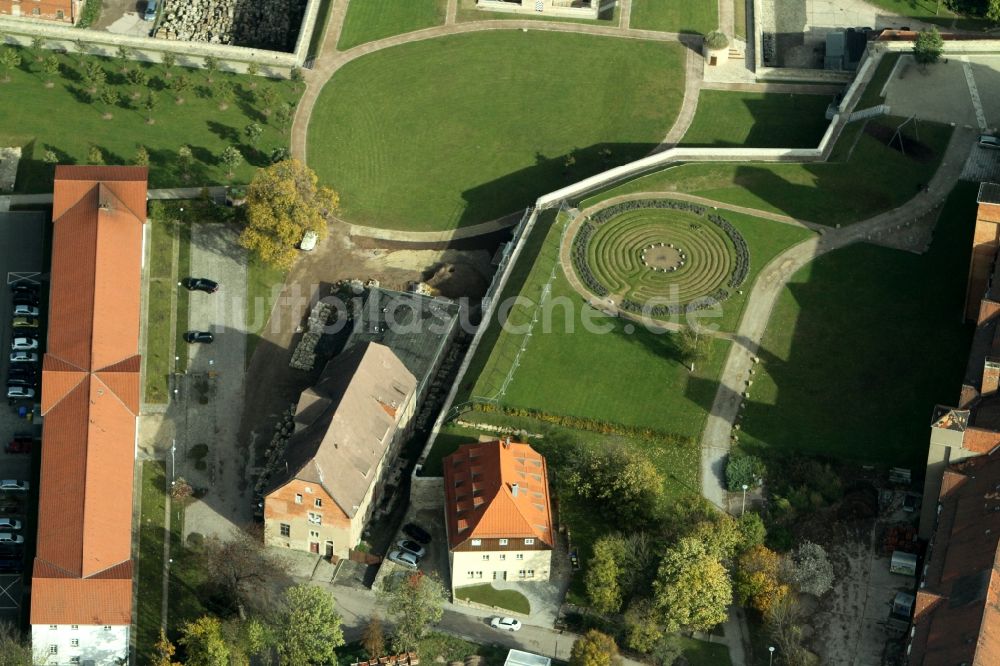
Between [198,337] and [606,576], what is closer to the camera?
[606,576]

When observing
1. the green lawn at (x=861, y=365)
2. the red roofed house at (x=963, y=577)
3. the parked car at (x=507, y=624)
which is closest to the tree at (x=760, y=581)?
the red roofed house at (x=963, y=577)

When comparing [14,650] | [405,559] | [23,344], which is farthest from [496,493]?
[23,344]

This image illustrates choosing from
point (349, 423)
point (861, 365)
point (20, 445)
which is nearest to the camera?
point (349, 423)

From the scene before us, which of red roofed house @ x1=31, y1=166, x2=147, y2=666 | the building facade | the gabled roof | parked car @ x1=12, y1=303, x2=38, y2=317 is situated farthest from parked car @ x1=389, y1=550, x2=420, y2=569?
parked car @ x1=12, y1=303, x2=38, y2=317

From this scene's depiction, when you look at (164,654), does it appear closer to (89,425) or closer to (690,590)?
(89,425)

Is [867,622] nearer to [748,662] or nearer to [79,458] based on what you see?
[748,662]

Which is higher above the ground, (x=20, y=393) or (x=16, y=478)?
(x=20, y=393)

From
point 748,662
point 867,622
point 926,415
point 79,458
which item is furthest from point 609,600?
point 79,458

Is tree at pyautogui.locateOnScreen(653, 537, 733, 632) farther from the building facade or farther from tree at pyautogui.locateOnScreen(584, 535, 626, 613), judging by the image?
the building facade
